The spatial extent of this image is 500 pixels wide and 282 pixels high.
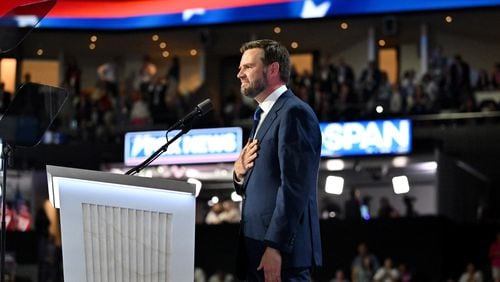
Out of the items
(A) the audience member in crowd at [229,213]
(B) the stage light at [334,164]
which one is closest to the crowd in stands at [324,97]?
(B) the stage light at [334,164]

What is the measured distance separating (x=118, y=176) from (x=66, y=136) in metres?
19.2

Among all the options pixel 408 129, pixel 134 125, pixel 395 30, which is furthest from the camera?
pixel 395 30

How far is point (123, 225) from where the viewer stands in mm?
4047

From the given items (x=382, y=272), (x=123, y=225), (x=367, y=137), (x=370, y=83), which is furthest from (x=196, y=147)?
(x=123, y=225)

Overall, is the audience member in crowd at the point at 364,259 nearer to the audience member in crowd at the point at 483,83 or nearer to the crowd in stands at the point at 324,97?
the crowd in stands at the point at 324,97

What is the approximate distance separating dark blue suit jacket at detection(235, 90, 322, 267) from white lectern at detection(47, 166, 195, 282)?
352mm

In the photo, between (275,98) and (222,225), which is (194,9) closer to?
(222,225)

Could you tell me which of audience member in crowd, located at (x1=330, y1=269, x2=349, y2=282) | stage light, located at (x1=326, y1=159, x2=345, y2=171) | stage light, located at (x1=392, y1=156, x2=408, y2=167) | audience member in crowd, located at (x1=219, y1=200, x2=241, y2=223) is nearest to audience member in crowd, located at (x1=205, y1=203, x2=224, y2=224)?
audience member in crowd, located at (x1=219, y1=200, x2=241, y2=223)

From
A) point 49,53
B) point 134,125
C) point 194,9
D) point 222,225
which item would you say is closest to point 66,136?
point 134,125

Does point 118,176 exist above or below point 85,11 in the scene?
below

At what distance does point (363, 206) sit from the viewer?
66.2ft

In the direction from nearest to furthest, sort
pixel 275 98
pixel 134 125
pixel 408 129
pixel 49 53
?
pixel 275 98, pixel 408 129, pixel 134 125, pixel 49 53

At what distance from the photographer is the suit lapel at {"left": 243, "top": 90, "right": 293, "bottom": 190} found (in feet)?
14.7

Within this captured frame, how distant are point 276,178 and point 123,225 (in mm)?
702
